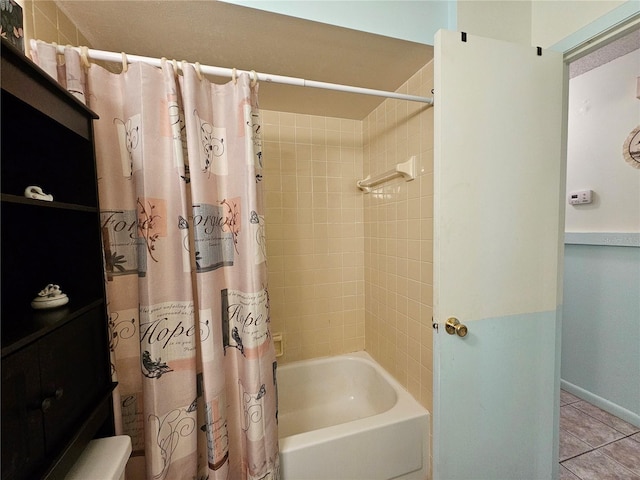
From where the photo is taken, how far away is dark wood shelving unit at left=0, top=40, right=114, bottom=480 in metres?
0.51

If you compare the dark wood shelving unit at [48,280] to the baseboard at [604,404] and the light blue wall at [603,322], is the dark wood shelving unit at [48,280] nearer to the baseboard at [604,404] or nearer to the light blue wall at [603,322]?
the light blue wall at [603,322]

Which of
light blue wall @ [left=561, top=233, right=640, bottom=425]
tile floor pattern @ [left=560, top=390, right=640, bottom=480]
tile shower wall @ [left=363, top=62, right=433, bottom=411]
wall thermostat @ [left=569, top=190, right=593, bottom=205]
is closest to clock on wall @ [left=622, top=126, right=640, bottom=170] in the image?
wall thermostat @ [left=569, top=190, right=593, bottom=205]

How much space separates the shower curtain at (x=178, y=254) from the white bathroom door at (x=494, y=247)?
0.73 meters

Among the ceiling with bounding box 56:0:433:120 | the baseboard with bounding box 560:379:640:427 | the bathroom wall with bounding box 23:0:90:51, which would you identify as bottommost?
the baseboard with bounding box 560:379:640:427

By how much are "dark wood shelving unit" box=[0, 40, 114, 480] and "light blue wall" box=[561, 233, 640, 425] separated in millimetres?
2779

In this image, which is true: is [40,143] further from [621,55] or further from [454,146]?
[621,55]

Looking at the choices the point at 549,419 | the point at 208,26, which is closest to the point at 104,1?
the point at 208,26

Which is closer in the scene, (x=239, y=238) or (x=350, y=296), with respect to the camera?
(x=239, y=238)

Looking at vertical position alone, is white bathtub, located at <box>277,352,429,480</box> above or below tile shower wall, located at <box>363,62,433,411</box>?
below

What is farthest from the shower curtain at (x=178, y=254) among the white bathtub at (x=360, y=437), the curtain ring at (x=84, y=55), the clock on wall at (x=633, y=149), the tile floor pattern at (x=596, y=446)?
the clock on wall at (x=633, y=149)

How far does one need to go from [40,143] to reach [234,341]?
86cm

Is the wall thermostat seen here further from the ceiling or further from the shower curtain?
the shower curtain

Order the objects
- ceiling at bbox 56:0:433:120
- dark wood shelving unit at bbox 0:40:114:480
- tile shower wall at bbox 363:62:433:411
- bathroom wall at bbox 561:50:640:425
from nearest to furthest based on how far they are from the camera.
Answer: dark wood shelving unit at bbox 0:40:114:480
ceiling at bbox 56:0:433:120
tile shower wall at bbox 363:62:433:411
bathroom wall at bbox 561:50:640:425

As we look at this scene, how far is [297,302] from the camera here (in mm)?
1895
